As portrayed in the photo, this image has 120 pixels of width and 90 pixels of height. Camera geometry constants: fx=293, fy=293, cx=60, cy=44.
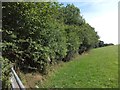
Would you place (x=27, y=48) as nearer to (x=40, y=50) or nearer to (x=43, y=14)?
(x=40, y=50)

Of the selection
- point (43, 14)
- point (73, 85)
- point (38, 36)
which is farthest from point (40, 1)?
point (73, 85)

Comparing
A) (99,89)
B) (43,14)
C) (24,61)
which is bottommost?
(99,89)

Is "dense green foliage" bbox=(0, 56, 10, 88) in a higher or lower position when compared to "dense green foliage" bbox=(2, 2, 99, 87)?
lower

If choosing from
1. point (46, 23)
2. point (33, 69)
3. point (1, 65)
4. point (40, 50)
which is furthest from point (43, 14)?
point (1, 65)

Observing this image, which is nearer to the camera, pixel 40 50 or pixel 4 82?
pixel 4 82

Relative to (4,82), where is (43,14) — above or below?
above

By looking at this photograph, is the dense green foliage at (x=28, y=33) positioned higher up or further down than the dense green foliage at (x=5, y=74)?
higher up

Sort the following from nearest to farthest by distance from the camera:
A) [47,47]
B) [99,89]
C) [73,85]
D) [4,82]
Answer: [4,82], [99,89], [73,85], [47,47]

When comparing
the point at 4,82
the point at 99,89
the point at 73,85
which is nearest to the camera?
the point at 4,82

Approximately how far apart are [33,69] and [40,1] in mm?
3801

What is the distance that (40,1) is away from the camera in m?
13.7

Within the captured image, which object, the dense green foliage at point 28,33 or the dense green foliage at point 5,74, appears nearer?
the dense green foliage at point 5,74

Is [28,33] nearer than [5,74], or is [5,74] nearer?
[5,74]

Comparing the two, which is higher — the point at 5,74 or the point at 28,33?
the point at 28,33
